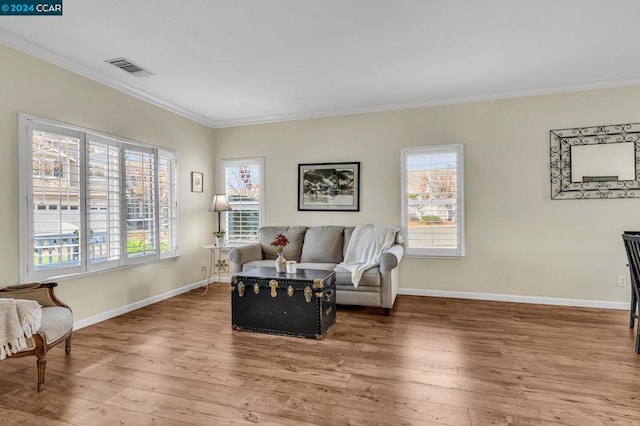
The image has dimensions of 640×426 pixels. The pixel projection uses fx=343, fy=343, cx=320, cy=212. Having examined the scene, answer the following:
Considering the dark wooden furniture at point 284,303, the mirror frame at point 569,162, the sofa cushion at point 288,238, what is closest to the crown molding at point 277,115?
the mirror frame at point 569,162

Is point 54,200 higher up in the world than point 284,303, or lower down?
higher up

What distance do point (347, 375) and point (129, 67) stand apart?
3.62 metres

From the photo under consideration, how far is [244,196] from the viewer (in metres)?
5.63

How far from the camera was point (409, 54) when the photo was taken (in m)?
3.30

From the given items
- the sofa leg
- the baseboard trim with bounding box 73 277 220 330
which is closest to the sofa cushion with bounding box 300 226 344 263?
the baseboard trim with bounding box 73 277 220 330

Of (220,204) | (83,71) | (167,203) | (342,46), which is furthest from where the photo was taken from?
(220,204)

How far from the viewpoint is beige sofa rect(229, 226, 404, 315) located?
3846 millimetres

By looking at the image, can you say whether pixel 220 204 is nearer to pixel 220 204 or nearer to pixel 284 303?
pixel 220 204

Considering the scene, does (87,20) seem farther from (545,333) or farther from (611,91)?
(611,91)

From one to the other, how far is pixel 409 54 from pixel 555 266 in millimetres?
3139

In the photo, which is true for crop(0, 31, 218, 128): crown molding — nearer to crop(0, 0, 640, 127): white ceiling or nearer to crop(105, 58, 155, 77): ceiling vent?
crop(0, 0, 640, 127): white ceiling

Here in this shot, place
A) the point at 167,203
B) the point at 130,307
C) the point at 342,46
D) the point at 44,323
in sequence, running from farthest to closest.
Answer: the point at 167,203 → the point at 130,307 → the point at 342,46 → the point at 44,323

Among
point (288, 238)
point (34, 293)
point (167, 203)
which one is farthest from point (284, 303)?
point (167, 203)
